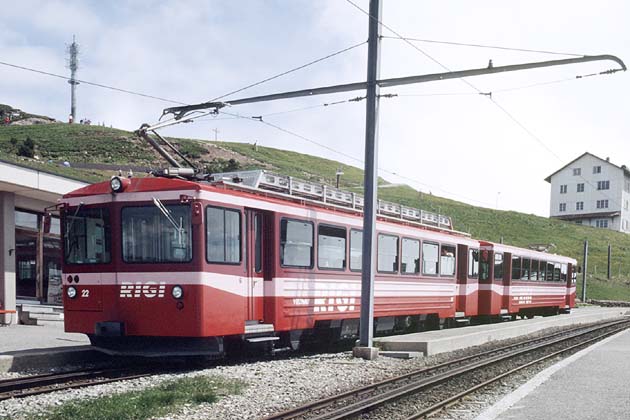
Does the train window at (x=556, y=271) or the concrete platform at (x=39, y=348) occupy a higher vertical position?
the train window at (x=556, y=271)

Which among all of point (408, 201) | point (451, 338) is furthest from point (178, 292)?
point (408, 201)

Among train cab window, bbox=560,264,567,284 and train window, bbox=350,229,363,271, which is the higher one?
train window, bbox=350,229,363,271

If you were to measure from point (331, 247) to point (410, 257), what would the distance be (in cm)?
400

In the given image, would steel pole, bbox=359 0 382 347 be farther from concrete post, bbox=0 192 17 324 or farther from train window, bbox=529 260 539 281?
train window, bbox=529 260 539 281

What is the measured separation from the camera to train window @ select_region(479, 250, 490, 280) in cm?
2399

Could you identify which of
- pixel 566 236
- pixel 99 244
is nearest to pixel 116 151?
pixel 566 236

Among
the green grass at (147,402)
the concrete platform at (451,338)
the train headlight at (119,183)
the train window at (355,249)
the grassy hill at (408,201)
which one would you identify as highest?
the grassy hill at (408,201)

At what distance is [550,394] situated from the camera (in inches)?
395

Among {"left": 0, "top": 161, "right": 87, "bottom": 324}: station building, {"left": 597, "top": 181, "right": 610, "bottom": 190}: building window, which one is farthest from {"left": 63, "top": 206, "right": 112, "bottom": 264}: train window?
{"left": 597, "top": 181, "right": 610, "bottom": 190}: building window

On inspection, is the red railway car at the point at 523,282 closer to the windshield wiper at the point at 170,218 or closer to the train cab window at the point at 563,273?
the train cab window at the point at 563,273

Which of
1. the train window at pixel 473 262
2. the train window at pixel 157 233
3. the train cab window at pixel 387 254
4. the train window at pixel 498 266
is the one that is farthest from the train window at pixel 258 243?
the train window at pixel 498 266

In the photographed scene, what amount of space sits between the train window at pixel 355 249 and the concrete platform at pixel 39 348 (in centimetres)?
554

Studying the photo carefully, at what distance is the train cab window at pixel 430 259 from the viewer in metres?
19.0

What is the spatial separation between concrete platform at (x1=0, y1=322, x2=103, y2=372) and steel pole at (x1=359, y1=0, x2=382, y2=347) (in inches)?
199
